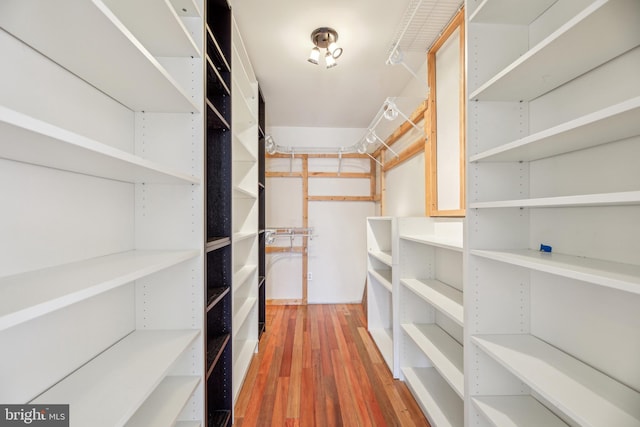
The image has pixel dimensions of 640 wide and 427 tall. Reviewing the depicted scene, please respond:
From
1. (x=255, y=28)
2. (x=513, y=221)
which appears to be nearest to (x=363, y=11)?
(x=255, y=28)

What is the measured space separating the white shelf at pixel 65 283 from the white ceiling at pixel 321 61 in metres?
1.80

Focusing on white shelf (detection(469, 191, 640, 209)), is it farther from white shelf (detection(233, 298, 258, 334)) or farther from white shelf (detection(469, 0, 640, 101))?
white shelf (detection(233, 298, 258, 334))

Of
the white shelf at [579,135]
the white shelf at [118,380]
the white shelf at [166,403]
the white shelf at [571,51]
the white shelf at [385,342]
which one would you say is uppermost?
the white shelf at [571,51]

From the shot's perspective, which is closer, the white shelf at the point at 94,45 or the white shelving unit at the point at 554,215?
the white shelf at the point at 94,45

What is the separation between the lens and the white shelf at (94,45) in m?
0.63

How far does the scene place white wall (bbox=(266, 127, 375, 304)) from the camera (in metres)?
4.02

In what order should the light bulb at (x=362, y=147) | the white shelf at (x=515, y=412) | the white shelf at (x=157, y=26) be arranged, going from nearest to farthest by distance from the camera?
the white shelf at (x=157, y=26) → the white shelf at (x=515, y=412) → the light bulb at (x=362, y=147)

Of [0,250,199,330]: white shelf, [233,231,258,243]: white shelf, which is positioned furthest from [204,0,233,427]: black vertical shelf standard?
[0,250,199,330]: white shelf

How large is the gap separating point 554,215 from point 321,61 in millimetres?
2160

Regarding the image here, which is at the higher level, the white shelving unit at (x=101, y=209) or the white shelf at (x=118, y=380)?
the white shelving unit at (x=101, y=209)

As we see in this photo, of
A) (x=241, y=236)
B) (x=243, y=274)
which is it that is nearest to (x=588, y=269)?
(x=241, y=236)

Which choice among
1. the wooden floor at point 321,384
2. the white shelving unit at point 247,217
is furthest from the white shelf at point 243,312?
the wooden floor at point 321,384

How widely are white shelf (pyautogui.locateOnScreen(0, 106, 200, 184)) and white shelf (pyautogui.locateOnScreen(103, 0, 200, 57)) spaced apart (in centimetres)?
56

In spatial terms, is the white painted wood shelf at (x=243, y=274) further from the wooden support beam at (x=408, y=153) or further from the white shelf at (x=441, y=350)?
the wooden support beam at (x=408, y=153)
